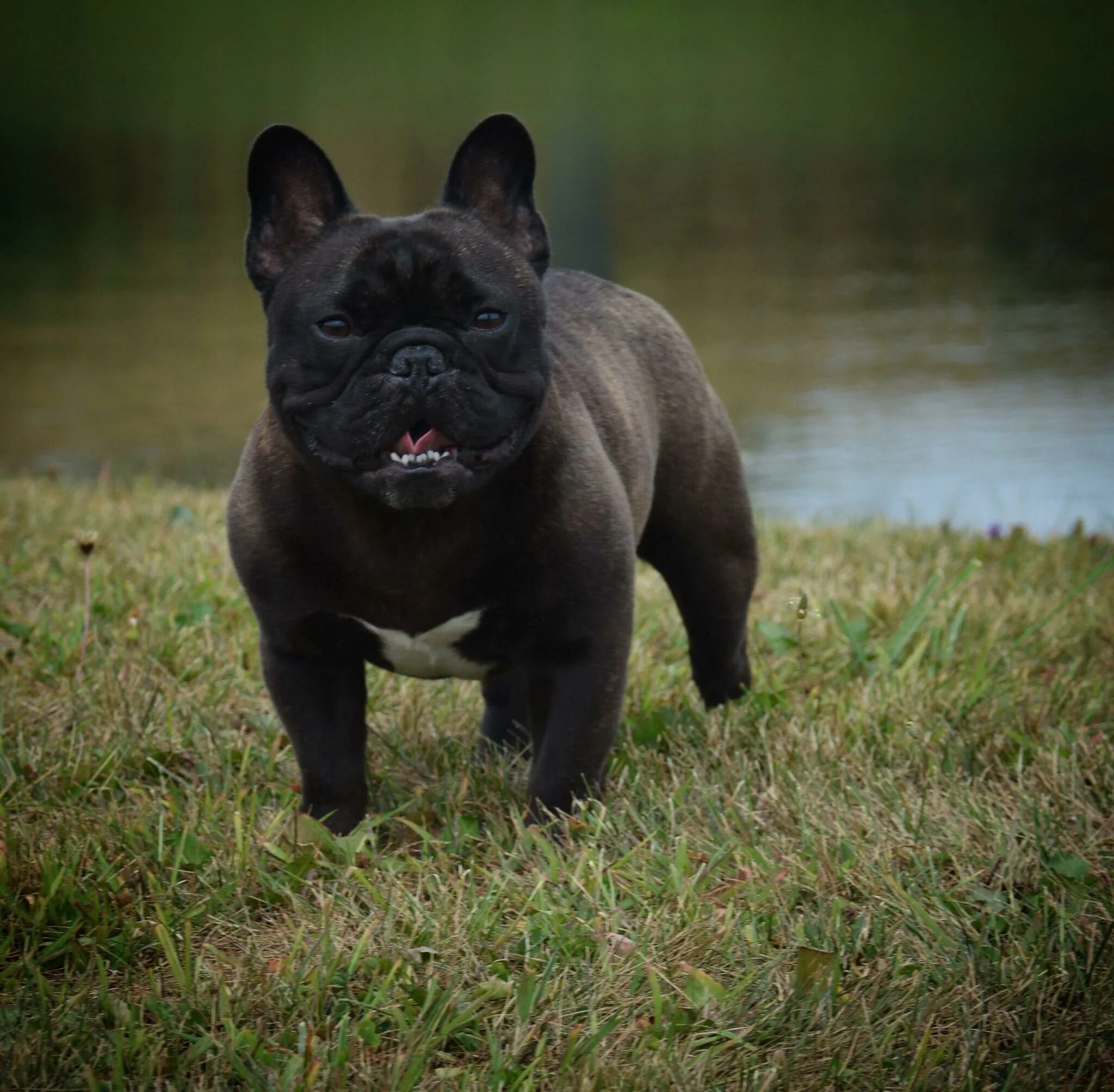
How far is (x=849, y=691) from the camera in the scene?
13.7 ft

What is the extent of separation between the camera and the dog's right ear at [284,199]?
314 cm

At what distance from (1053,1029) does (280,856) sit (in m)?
1.58

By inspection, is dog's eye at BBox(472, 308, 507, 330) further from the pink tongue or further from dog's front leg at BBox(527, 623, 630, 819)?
dog's front leg at BBox(527, 623, 630, 819)

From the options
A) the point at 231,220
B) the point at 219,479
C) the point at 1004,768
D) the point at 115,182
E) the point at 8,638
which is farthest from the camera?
the point at 115,182

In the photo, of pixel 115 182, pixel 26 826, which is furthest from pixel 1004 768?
pixel 115 182

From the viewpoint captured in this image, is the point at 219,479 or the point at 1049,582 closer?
the point at 1049,582

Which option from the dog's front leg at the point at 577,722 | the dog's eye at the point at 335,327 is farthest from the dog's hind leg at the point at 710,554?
the dog's eye at the point at 335,327

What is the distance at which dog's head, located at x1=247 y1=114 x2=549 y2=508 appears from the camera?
293 cm

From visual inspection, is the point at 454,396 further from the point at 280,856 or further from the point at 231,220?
the point at 231,220

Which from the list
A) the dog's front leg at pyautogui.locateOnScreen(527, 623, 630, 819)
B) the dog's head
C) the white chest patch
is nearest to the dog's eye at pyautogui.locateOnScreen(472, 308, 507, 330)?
the dog's head

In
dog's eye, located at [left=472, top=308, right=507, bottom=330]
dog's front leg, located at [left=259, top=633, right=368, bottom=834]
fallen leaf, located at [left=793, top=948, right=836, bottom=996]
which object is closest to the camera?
fallen leaf, located at [left=793, top=948, right=836, bottom=996]

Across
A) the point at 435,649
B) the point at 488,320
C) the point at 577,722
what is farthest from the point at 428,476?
the point at 577,722

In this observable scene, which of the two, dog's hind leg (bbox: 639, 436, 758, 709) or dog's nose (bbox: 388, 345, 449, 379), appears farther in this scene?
dog's hind leg (bbox: 639, 436, 758, 709)

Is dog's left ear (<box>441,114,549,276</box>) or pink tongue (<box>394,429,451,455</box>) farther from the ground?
dog's left ear (<box>441,114,549,276</box>)
